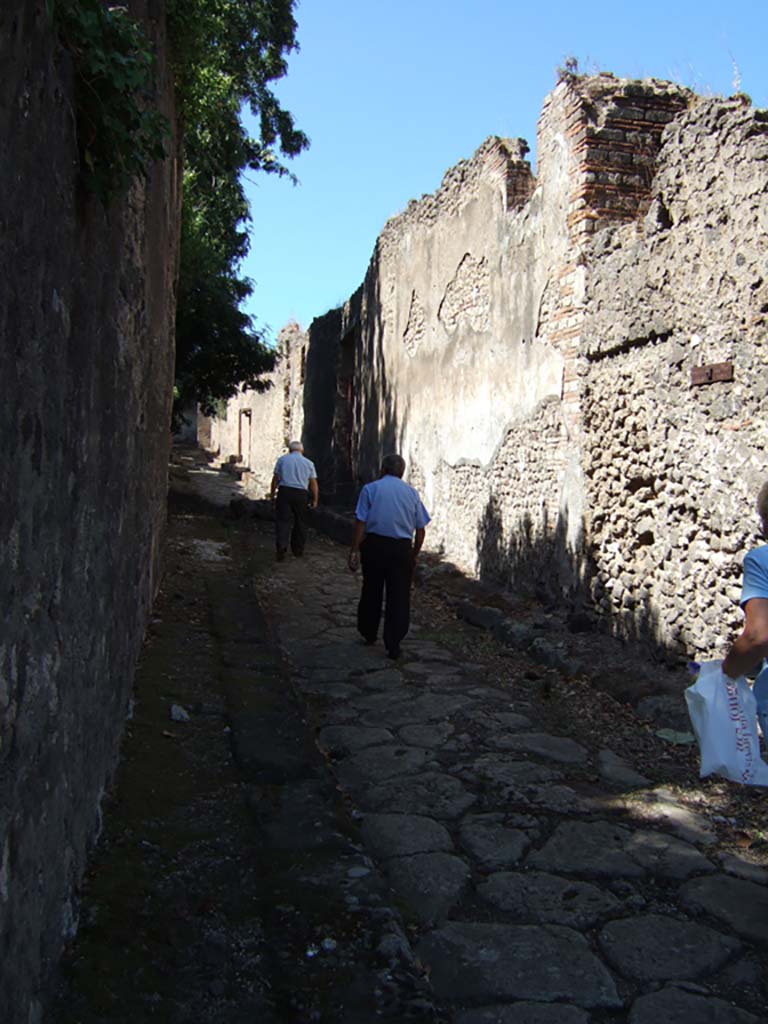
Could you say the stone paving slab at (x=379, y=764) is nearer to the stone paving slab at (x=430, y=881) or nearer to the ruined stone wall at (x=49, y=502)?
the stone paving slab at (x=430, y=881)

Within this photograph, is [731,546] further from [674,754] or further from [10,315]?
[10,315]

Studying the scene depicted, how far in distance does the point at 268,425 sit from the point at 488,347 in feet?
48.9

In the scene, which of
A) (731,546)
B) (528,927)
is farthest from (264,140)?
(528,927)

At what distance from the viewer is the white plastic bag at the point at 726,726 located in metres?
2.76

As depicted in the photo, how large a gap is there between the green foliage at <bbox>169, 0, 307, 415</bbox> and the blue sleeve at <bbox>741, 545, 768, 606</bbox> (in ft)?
15.9

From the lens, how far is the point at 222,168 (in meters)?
14.5

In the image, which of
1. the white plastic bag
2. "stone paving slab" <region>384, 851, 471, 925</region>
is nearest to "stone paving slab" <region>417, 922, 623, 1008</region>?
"stone paving slab" <region>384, 851, 471, 925</region>

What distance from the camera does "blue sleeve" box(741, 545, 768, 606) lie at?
2.64m

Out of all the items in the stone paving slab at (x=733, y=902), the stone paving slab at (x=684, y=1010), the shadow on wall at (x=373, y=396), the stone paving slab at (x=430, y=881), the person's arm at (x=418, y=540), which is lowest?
the stone paving slab at (x=430, y=881)

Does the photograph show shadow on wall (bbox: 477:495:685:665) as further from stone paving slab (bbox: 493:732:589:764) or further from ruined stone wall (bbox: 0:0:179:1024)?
ruined stone wall (bbox: 0:0:179:1024)

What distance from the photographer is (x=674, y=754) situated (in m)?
4.25

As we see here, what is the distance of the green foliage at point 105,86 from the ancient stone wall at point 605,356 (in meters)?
3.27

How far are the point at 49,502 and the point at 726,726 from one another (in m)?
2.05

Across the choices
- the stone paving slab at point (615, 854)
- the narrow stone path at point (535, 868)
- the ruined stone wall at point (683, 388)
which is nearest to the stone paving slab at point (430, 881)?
the narrow stone path at point (535, 868)
